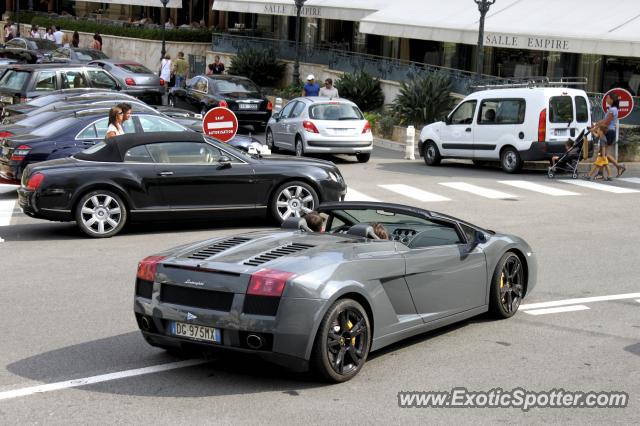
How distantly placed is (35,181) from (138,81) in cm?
1907

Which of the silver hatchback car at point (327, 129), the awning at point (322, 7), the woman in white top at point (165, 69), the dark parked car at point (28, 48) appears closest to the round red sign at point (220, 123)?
the silver hatchback car at point (327, 129)

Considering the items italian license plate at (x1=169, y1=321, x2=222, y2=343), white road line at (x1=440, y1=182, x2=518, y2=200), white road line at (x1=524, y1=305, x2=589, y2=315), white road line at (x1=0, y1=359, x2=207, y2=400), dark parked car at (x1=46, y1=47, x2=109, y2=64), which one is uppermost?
dark parked car at (x1=46, y1=47, x2=109, y2=64)

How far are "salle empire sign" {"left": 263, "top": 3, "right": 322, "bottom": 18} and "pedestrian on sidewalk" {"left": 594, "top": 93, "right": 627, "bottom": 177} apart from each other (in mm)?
16582

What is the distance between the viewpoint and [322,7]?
38.2 meters

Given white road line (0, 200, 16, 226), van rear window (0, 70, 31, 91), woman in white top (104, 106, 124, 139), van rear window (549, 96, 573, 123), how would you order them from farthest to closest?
van rear window (0, 70, 31, 91), van rear window (549, 96, 573, 123), woman in white top (104, 106, 124, 139), white road line (0, 200, 16, 226)

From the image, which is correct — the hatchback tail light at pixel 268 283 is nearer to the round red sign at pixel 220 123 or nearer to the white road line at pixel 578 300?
the white road line at pixel 578 300

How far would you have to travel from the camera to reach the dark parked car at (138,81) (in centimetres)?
3209

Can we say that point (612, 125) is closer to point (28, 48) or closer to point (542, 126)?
point (542, 126)

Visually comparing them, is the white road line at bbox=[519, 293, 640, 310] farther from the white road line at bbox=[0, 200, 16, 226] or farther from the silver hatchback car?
the silver hatchback car

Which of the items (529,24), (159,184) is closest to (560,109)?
(529,24)

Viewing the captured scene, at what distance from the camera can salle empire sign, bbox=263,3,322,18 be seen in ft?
126

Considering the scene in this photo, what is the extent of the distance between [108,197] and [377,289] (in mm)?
7316

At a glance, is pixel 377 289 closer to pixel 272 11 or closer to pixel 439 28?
pixel 439 28

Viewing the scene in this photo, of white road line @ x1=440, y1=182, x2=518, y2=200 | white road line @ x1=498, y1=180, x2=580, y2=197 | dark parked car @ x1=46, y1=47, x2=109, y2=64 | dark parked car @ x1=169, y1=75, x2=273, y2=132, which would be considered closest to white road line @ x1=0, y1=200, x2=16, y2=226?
white road line @ x1=440, y1=182, x2=518, y2=200
